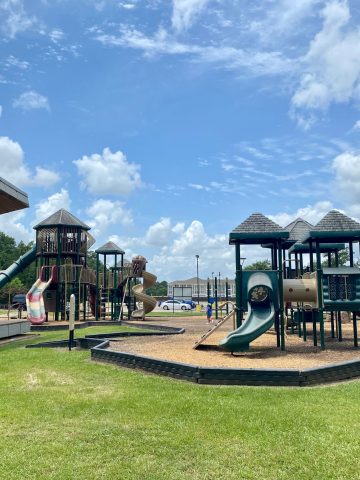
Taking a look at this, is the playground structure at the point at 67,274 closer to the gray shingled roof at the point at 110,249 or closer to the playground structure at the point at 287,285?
the gray shingled roof at the point at 110,249

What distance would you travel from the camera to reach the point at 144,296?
3597 centimetres

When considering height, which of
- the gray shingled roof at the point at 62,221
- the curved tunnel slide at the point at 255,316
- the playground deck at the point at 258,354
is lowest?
the playground deck at the point at 258,354

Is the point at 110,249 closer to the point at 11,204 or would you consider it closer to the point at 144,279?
the point at 144,279

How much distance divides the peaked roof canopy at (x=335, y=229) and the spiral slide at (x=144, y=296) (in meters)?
21.3

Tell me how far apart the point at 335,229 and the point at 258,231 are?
259 centimetres

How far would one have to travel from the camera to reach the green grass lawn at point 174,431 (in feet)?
16.3

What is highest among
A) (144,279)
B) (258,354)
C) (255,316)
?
(144,279)

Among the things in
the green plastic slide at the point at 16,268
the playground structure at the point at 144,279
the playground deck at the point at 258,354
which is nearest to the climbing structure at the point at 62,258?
the green plastic slide at the point at 16,268

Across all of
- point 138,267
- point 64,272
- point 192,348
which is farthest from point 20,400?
point 138,267

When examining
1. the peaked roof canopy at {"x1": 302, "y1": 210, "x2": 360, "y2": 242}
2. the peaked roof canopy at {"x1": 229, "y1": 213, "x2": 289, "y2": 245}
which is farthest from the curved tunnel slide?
the peaked roof canopy at {"x1": 302, "y1": 210, "x2": 360, "y2": 242}

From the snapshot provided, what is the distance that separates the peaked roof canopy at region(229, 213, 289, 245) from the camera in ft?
52.3

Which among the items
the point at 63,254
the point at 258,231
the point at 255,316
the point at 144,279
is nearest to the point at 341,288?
the point at 255,316

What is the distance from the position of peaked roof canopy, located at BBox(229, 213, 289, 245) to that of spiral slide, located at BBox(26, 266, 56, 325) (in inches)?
652

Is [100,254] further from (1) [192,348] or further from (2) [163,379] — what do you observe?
(2) [163,379]
